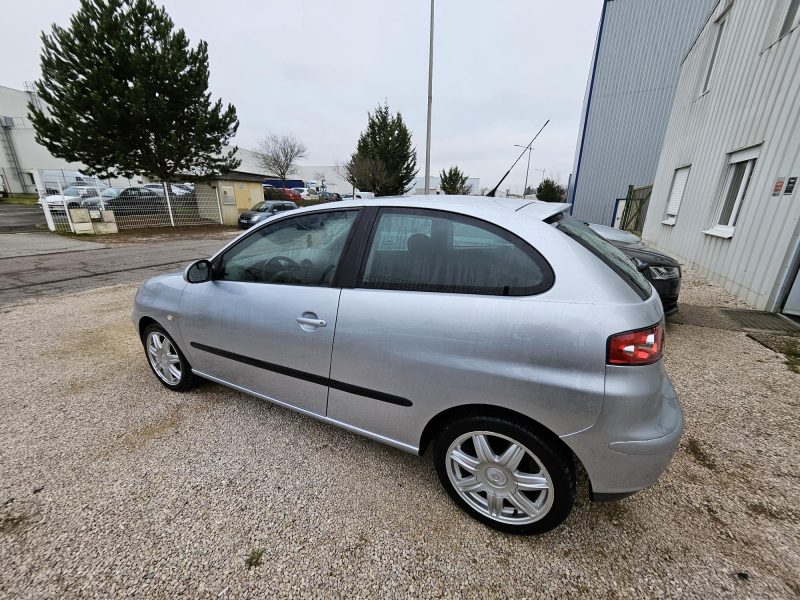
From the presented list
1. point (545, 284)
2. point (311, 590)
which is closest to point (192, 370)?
point (311, 590)

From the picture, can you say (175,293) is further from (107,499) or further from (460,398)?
(460,398)

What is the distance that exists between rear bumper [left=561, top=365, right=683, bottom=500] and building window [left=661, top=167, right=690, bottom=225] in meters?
8.99

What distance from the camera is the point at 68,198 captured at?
1320 cm

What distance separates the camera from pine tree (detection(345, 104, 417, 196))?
2923 cm

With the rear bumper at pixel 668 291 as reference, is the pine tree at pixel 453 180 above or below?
above

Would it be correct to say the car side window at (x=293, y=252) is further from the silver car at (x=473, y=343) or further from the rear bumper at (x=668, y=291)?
the rear bumper at (x=668, y=291)

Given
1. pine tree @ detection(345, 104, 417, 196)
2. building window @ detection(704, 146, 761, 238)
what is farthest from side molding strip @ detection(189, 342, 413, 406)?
pine tree @ detection(345, 104, 417, 196)

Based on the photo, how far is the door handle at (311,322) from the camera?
1.86 m

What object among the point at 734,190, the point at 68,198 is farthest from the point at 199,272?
the point at 68,198

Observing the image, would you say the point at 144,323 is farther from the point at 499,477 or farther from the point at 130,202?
the point at 130,202

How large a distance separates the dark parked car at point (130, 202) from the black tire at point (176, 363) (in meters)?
14.6

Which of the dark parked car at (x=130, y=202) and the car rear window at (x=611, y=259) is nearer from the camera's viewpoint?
the car rear window at (x=611, y=259)

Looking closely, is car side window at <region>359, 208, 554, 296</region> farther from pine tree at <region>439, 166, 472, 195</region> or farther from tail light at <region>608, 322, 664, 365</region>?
pine tree at <region>439, 166, 472, 195</region>

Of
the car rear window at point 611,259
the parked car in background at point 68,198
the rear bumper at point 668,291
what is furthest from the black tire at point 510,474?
the parked car in background at point 68,198
